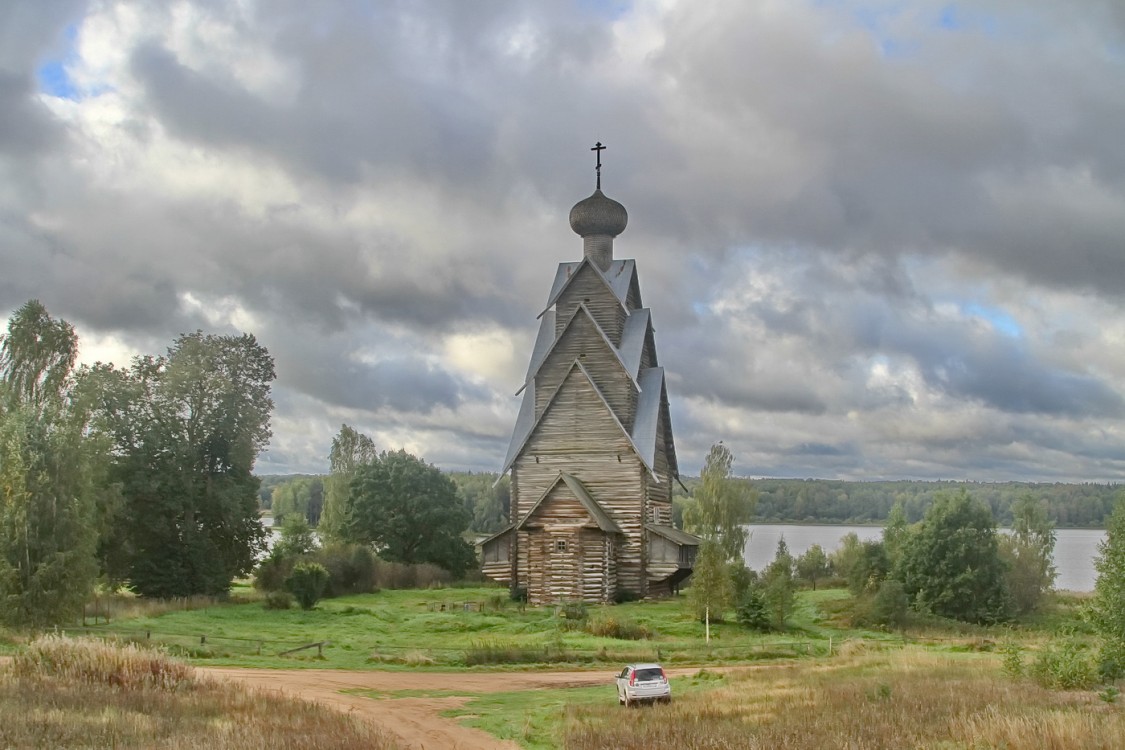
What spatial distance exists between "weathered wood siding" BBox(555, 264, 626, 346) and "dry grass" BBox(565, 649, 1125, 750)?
84.4 ft

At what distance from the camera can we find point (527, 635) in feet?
108

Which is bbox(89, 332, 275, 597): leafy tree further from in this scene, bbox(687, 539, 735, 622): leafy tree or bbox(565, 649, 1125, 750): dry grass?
bbox(565, 649, 1125, 750): dry grass

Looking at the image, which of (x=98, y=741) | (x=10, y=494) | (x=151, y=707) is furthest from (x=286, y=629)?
(x=98, y=741)

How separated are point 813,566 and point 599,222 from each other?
30.4 m

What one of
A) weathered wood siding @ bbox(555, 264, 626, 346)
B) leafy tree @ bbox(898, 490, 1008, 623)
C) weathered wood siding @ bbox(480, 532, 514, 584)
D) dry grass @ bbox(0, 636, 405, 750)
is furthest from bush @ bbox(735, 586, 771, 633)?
dry grass @ bbox(0, 636, 405, 750)

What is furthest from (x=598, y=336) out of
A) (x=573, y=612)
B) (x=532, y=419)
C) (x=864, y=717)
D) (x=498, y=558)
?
(x=864, y=717)

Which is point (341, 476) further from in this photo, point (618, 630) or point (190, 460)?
point (618, 630)

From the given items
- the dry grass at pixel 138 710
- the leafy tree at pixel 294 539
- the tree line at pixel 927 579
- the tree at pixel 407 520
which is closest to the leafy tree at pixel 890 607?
the tree line at pixel 927 579

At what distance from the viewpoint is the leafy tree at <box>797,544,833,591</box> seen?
212ft

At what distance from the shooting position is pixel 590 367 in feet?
152

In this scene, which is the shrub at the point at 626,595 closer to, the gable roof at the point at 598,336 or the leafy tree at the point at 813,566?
the gable roof at the point at 598,336

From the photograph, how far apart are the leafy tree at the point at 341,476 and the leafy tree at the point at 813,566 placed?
2989 centimetres

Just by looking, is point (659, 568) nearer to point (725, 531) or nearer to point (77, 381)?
point (725, 531)

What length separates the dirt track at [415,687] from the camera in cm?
1714
